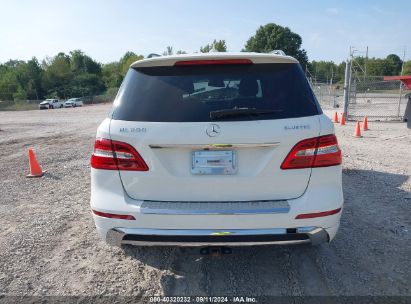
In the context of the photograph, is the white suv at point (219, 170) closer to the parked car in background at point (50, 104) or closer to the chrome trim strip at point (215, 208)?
the chrome trim strip at point (215, 208)

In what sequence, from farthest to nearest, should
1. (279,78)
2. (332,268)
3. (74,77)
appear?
(74,77) < (332,268) < (279,78)

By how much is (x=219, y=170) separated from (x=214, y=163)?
0.07 meters

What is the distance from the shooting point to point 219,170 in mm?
2617

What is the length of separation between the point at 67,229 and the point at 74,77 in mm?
86242

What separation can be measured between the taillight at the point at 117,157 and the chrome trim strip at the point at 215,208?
1.04 ft

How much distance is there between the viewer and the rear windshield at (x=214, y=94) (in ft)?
8.72

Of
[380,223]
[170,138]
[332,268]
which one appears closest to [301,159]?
[170,138]

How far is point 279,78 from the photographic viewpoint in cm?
284

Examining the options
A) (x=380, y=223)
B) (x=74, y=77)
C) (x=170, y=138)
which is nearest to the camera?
(x=170, y=138)

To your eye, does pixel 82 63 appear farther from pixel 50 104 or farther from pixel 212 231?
pixel 212 231

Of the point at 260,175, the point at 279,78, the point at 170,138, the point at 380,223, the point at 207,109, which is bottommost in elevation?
the point at 380,223

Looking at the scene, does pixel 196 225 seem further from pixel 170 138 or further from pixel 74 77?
pixel 74 77

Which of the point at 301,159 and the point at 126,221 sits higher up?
the point at 301,159

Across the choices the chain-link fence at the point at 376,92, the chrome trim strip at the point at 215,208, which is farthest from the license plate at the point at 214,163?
the chain-link fence at the point at 376,92
